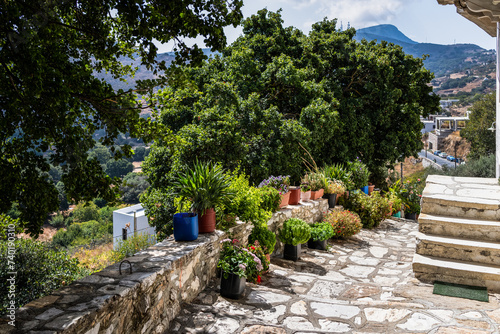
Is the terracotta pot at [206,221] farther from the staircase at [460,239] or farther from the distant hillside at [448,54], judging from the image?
A: the distant hillside at [448,54]

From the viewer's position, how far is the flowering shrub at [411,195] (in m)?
12.4

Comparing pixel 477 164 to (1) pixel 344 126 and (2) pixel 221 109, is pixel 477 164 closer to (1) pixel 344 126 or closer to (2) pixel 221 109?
(1) pixel 344 126

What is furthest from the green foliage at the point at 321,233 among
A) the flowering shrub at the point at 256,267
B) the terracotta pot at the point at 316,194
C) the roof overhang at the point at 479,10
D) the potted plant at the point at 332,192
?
the roof overhang at the point at 479,10

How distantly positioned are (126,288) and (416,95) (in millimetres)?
12582

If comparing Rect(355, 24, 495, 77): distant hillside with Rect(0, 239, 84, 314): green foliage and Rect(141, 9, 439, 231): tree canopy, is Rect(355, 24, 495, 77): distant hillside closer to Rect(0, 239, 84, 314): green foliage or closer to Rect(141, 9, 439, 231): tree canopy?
Rect(141, 9, 439, 231): tree canopy

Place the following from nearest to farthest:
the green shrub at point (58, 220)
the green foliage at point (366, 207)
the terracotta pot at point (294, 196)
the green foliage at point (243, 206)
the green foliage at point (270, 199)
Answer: the green foliage at point (243, 206), the green foliage at point (270, 199), the terracotta pot at point (294, 196), the green foliage at point (366, 207), the green shrub at point (58, 220)

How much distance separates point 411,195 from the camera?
12594 mm

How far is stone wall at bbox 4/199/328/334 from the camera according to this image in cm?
230

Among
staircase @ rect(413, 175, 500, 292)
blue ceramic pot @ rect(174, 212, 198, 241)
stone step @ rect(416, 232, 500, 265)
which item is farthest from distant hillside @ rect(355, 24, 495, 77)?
blue ceramic pot @ rect(174, 212, 198, 241)

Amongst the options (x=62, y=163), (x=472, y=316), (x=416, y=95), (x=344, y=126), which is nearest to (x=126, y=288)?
(x=62, y=163)

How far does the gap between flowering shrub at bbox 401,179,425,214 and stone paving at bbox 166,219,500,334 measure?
7.29 meters

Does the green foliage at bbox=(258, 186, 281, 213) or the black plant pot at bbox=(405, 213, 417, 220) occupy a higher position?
the green foliage at bbox=(258, 186, 281, 213)

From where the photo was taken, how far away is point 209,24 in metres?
4.16

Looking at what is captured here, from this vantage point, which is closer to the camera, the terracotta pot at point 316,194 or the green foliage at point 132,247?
the green foliage at point 132,247
